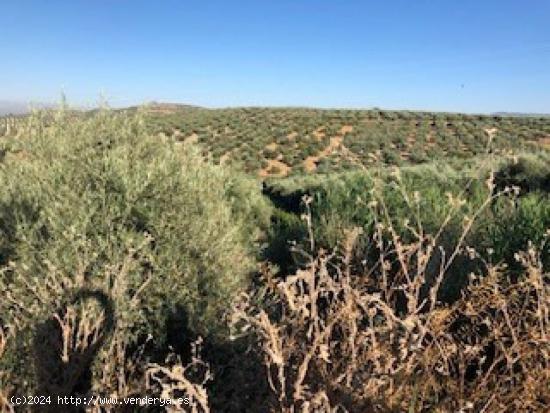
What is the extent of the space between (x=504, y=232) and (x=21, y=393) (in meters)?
4.90

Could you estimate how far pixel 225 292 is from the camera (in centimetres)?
610

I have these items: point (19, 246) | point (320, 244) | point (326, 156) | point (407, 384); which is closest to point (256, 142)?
point (326, 156)

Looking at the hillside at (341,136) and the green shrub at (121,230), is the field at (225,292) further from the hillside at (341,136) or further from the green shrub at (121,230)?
the hillside at (341,136)

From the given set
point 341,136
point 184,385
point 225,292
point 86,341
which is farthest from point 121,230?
point 341,136

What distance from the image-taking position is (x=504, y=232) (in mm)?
6648

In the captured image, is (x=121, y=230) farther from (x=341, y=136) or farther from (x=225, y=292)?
(x=341, y=136)

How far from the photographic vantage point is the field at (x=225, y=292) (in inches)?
124

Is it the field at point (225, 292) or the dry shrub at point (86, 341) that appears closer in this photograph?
the field at point (225, 292)

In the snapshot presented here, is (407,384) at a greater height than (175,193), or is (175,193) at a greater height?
(175,193)

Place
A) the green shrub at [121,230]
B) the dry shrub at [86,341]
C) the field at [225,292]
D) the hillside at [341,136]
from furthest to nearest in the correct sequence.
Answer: the hillside at [341,136]
the green shrub at [121,230]
the dry shrub at [86,341]
the field at [225,292]

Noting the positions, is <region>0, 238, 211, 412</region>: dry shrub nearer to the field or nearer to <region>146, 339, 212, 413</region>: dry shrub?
the field

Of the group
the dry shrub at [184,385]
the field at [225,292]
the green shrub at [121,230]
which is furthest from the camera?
the green shrub at [121,230]

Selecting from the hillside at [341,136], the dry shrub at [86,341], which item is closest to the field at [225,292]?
the dry shrub at [86,341]

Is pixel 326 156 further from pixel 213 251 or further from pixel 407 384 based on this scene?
pixel 407 384
